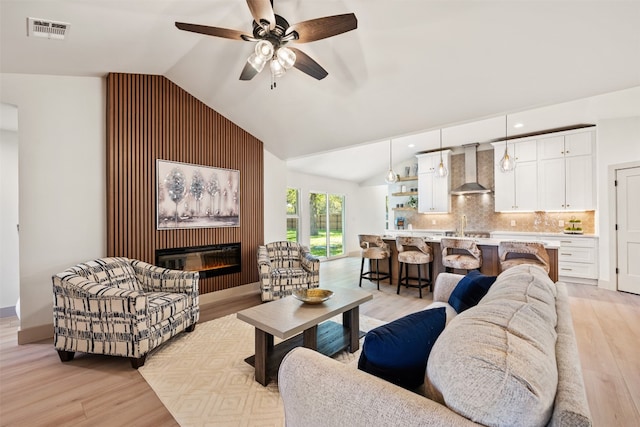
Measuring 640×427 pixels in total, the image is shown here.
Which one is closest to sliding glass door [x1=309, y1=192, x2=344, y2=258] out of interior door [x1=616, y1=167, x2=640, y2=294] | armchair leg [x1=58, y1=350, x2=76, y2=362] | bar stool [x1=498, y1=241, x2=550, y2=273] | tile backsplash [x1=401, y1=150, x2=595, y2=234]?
tile backsplash [x1=401, y1=150, x2=595, y2=234]

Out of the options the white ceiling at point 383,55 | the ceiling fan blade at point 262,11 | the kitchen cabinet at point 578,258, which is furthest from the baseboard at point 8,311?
the kitchen cabinet at point 578,258

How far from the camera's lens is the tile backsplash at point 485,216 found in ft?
18.3

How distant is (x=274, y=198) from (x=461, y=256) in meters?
3.22

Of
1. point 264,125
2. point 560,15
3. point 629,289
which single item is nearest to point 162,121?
point 264,125

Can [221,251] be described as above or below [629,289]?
above

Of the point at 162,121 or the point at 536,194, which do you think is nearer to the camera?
the point at 162,121

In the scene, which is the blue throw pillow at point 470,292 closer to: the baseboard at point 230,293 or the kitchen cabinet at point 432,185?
the baseboard at point 230,293

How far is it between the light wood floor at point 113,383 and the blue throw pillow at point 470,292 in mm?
959

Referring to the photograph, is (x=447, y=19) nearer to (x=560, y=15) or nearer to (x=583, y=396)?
(x=560, y=15)

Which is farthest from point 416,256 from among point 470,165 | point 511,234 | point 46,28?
point 46,28

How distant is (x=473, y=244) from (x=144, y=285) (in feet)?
13.5

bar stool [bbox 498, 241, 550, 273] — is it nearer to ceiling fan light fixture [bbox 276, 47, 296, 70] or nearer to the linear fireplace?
ceiling fan light fixture [bbox 276, 47, 296, 70]

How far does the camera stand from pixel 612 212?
14.9ft

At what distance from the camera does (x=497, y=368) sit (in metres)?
0.72
